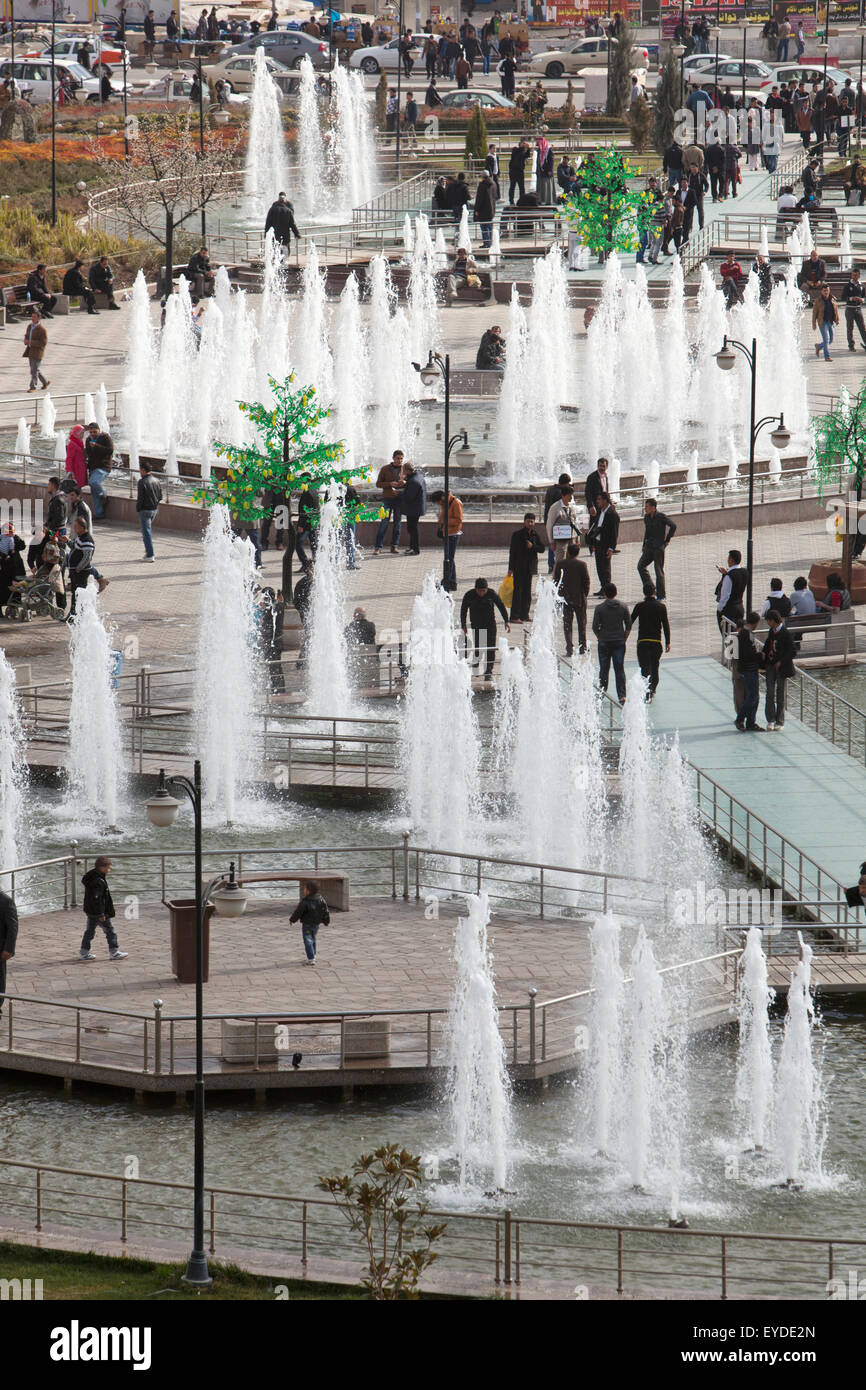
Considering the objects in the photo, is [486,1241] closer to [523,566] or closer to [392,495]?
[523,566]

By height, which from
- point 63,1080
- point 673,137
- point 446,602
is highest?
point 673,137

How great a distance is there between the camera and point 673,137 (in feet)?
189

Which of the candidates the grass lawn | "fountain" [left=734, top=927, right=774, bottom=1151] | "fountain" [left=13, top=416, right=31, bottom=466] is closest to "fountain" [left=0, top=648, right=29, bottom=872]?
the grass lawn

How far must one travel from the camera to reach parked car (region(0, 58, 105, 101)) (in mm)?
68062

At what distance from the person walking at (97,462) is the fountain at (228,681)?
19.3 ft

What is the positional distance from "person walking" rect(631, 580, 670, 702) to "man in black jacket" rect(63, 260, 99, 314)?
2372cm

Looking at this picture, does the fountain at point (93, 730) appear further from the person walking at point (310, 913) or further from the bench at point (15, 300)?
the bench at point (15, 300)

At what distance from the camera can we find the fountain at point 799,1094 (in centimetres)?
1619

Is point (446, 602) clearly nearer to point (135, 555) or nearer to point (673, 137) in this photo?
point (135, 555)

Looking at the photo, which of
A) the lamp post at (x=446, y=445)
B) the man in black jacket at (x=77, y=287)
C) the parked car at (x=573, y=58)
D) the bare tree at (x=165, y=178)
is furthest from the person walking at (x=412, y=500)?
the parked car at (x=573, y=58)

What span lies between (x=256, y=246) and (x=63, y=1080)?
3444cm

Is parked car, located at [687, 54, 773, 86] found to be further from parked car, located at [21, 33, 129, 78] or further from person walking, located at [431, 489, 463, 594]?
person walking, located at [431, 489, 463, 594]

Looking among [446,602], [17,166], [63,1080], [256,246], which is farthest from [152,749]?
[17,166]

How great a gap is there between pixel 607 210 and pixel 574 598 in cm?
2291
